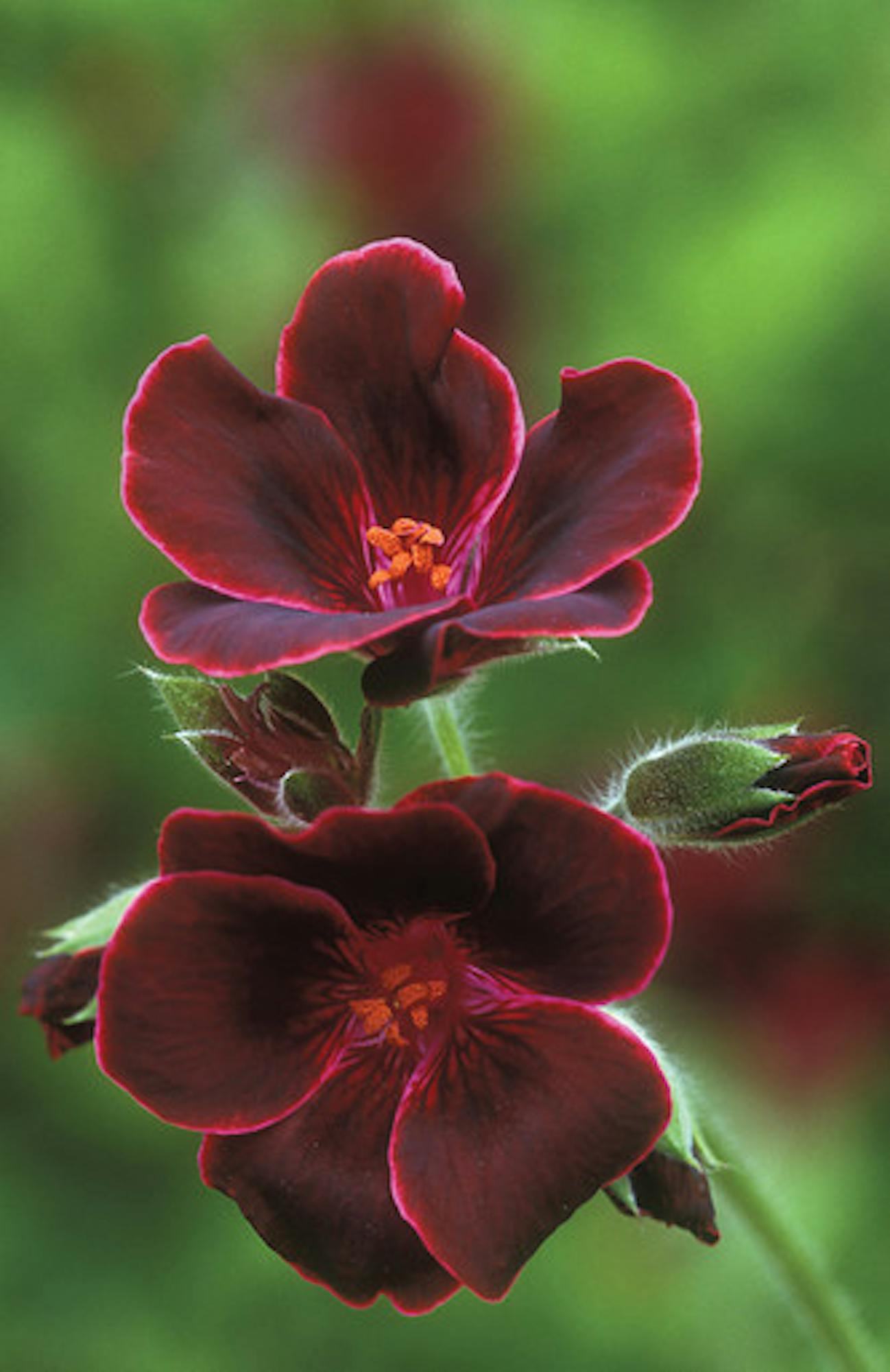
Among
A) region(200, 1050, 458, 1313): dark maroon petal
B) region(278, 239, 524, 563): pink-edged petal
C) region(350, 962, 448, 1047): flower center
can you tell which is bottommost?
region(200, 1050, 458, 1313): dark maroon petal

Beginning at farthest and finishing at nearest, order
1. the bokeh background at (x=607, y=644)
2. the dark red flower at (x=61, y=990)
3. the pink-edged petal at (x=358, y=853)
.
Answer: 1. the bokeh background at (x=607, y=644)
2. the dark red flower at (x=61, y=990)
3. the pink-edged petal at (x=358, y=853)

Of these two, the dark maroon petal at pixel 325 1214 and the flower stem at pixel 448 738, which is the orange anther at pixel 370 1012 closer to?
the dark maroon petal at pixel 325 1214

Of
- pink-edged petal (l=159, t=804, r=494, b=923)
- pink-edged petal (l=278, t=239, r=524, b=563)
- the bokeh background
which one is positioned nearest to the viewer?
pink-edged petal (l=159, t=804, r=494, b=923)

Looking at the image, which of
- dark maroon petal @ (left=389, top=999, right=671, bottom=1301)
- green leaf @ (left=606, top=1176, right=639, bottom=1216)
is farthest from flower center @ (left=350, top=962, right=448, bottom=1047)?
green leaf @ (left=606, top=1176, right=639, bottom=1216)

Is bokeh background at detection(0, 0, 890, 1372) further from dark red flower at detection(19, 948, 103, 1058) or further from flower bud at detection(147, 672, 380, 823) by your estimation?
flower bud at detection(147, 672, 380, 823)

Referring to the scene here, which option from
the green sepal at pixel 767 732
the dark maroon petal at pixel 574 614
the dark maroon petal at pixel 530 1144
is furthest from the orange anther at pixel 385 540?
the dark maroon petal at pixel 530 1144

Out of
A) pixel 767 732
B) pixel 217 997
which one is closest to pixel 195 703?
pixel 217 997

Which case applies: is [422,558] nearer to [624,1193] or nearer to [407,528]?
[407,528]
